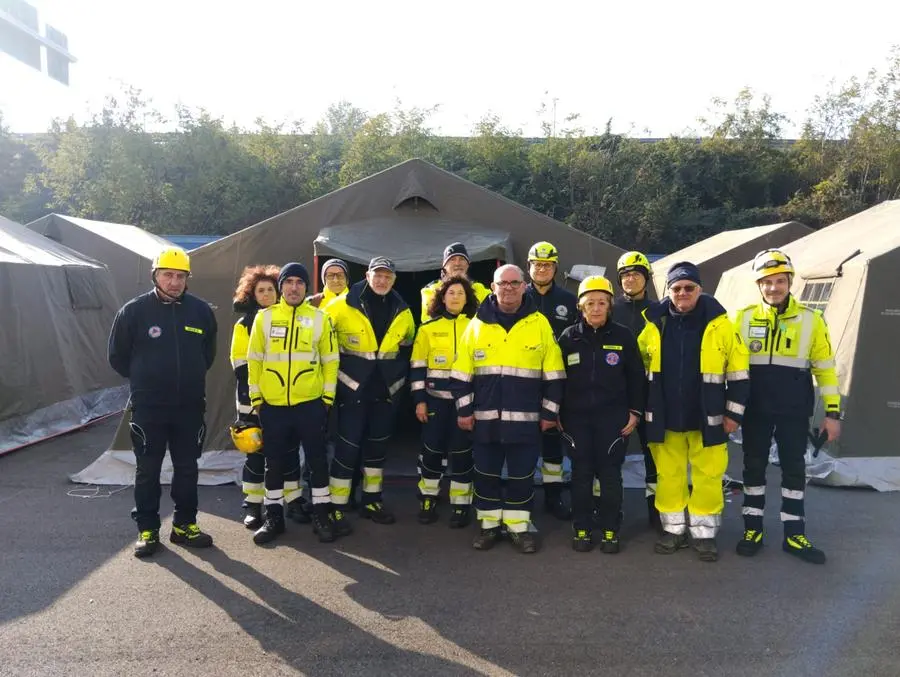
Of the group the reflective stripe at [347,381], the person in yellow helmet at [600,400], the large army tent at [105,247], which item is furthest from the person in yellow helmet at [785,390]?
the large army tent at [105,247]

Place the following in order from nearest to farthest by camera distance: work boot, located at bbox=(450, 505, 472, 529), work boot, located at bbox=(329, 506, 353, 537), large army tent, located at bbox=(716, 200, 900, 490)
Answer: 1. work boot, located at bbox=(329, 506, 353, 537)
2. work boot, located at bbox=(450, 505, 472, 529)
3. large army tent, located at bbox=(716, 200, 900, 490)

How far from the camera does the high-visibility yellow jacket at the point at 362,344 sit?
4.57 metres

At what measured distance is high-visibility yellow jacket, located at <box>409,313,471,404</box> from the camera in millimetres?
4613

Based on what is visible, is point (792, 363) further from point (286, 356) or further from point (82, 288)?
point (82, 288)

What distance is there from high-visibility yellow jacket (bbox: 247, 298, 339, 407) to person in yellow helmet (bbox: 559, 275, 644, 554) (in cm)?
164

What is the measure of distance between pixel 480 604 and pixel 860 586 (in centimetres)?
221

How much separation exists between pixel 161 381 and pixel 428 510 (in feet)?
6.83

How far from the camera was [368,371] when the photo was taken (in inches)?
180

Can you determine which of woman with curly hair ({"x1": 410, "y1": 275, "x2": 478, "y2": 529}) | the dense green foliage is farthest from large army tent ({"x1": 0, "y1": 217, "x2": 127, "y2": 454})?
the dense green foliage

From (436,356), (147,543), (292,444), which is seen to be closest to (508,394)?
(436,356)

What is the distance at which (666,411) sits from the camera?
13.6ft

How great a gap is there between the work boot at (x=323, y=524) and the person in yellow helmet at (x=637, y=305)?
2.27 m

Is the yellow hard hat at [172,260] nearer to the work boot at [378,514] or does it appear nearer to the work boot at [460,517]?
the work boot at [378,514]

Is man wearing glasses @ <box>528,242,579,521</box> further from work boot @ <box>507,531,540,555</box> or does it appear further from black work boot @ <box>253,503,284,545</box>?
black work boot @ <box>253,503,284,545</box>
